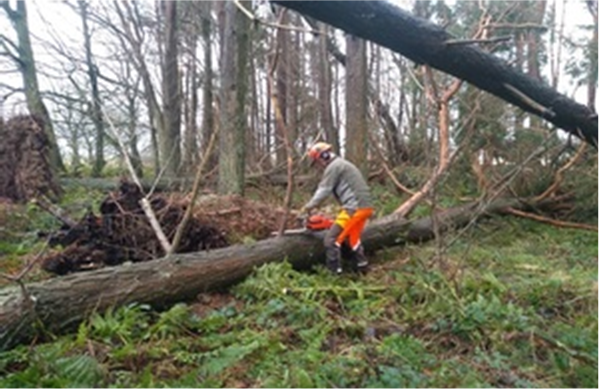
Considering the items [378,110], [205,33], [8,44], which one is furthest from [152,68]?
[378,110]

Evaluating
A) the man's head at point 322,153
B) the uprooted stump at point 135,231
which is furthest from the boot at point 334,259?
the uprooted stump at point 135,231

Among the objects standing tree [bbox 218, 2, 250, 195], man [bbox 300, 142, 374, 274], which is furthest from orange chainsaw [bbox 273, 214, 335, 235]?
standing tree [bbox 218, 2, 250, 195]

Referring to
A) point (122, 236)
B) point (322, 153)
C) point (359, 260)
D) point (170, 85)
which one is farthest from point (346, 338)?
point (170, 85)

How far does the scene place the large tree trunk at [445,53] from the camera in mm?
2547

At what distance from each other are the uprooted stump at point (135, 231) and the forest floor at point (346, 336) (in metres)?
0.52

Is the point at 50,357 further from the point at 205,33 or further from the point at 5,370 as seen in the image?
the point at 205,33

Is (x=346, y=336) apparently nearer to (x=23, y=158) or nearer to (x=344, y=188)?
(x=344, y=188)

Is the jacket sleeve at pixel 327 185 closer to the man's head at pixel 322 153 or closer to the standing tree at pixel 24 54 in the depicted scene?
the man's head at pixel 322 153

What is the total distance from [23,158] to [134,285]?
6.86 metres

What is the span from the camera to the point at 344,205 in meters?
6.66

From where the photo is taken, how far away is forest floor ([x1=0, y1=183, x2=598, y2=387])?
3.65 meters

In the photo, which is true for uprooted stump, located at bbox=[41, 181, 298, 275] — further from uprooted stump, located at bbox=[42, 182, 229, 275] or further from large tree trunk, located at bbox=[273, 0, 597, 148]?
large tree trunk, located at bbox=[273, 0, 597, 148]

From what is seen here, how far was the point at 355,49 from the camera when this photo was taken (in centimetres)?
1077

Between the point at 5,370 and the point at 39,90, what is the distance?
12159 millimetres
